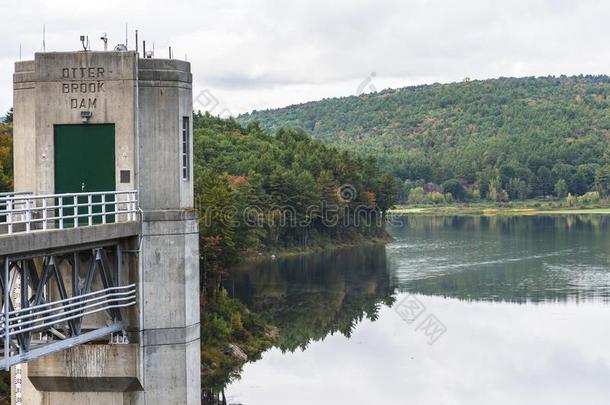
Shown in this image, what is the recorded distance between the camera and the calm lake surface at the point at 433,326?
1946 inches

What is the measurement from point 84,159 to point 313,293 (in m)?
57.1

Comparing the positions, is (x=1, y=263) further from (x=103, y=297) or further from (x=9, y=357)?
(x=103, y=297)

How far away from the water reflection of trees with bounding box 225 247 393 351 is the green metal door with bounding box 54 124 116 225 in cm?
3735

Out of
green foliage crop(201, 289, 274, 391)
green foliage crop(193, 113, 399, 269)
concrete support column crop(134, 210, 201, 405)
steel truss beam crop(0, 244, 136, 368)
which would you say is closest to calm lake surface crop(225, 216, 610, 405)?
green foliage crop(201, 289, 274, 391)

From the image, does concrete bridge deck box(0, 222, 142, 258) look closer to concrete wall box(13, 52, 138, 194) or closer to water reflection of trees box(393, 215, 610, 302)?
concrete wall box(13, 52, 138, 194)

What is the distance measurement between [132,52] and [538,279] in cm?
6725

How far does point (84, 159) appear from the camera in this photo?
76.0 ft

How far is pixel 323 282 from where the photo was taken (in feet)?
282

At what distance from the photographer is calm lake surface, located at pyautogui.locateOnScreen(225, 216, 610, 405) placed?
4944 cm

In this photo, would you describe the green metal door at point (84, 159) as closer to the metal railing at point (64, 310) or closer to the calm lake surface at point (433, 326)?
the metal railing at point (64, 310)

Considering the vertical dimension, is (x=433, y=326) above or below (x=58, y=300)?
below

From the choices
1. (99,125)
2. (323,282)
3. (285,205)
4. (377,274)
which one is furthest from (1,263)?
(285,205)

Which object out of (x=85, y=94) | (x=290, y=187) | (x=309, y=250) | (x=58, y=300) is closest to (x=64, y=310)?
(x=58, y=300)

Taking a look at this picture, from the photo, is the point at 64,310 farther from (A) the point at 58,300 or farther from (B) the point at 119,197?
(B) the point at 119,197
